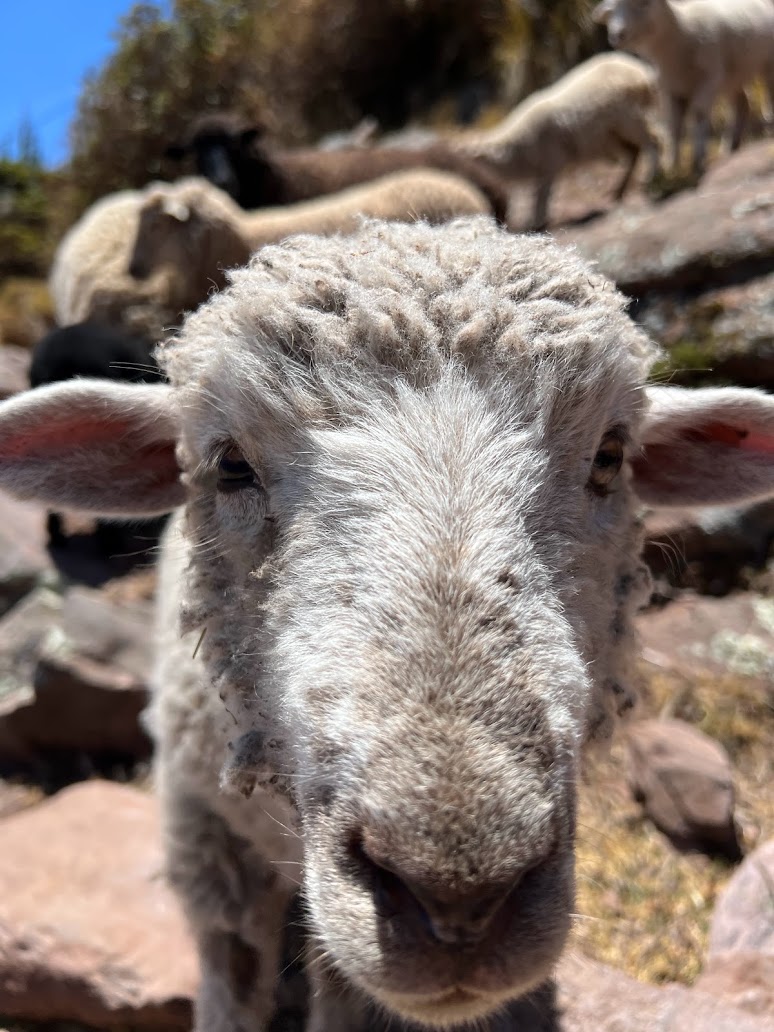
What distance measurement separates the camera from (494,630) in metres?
1.22

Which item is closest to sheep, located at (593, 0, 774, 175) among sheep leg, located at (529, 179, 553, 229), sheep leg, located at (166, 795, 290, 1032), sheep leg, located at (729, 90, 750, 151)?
sheep leg, located at (729, 90, 750, 151)

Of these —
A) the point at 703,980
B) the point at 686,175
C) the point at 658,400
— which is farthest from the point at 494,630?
the point at 686,175

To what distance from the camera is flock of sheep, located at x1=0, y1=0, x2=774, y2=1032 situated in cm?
112

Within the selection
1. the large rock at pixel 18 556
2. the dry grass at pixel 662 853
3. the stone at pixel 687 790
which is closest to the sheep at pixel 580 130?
the large rock at pixel 18 556

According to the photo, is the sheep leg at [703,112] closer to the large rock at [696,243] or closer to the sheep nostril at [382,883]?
the large rock at [696,243]

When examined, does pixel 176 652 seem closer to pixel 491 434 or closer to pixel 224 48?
pixel 491 434

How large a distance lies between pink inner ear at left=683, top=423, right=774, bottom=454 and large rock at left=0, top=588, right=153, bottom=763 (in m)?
2.81

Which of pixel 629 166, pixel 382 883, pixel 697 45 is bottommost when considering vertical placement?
pixel 382 883

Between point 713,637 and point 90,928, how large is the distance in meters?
3.20

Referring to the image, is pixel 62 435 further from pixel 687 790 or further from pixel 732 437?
pixel 687 790

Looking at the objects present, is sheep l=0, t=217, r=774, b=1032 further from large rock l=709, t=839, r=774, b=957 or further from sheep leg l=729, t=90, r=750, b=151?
sheep leg l=729, t=90, r=750, b=151

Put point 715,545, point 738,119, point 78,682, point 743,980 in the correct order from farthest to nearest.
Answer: point 738,119 → point 715,545 → point 78,682 → point 743,980

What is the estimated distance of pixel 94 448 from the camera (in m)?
1.99

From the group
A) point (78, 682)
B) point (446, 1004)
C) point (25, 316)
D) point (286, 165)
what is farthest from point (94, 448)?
point (25, 316)
